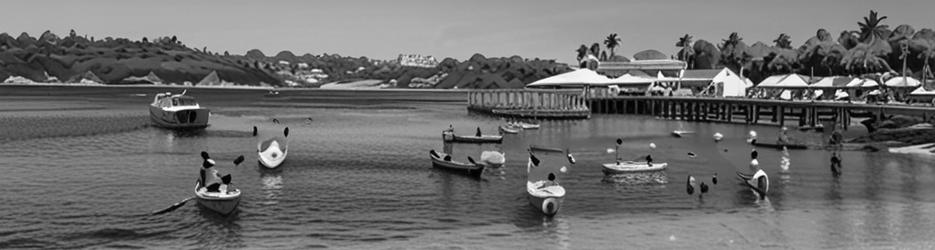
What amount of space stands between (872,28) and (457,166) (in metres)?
134

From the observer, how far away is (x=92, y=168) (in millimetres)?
50031

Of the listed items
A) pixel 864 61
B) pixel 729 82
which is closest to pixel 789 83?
pixel 729 82

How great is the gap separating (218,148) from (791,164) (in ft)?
144

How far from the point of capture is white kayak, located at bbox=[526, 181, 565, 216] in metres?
33.4

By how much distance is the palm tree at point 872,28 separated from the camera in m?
152

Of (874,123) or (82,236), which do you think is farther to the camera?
(874,123)

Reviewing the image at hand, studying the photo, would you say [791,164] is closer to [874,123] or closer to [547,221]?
[547,221]

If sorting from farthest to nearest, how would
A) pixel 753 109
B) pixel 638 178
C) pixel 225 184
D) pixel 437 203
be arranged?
pixel 753 109
pixel 638 178
pixel 437 203
pixel 225 184

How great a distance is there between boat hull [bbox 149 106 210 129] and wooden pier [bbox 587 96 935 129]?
5625cm

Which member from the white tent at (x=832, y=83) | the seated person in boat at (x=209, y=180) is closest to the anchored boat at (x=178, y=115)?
the seated person in boat at (x=209, y=180)

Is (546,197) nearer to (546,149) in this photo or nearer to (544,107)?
(546,149)

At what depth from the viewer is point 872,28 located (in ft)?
503

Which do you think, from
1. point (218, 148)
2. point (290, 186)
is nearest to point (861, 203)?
point (290, 186)

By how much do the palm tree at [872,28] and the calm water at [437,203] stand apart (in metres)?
105
